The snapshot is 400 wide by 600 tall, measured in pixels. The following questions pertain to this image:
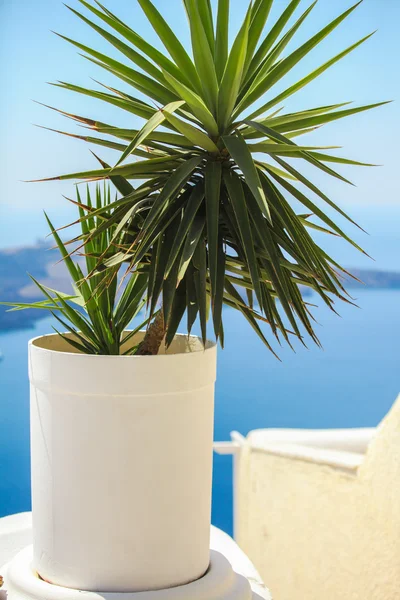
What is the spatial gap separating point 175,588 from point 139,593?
73 mm

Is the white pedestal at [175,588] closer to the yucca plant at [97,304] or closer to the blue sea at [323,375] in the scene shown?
the yucca plant at [97,304]

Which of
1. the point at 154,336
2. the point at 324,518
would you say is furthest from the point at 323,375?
the point at 154,336

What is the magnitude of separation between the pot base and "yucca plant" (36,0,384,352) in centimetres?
46

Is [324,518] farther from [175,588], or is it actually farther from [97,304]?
[97,304]

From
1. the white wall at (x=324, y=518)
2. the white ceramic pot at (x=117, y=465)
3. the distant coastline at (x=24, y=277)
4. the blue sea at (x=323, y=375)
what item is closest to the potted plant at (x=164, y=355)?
the white ceramic pot at (x=117, y=465)

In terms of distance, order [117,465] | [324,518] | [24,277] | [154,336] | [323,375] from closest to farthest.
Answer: [117,465] < [154,336] < [324,518] < [24,277] < [323,375]

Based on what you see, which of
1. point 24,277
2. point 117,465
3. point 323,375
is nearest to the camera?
point 117,465

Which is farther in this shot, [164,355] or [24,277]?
[24,277]

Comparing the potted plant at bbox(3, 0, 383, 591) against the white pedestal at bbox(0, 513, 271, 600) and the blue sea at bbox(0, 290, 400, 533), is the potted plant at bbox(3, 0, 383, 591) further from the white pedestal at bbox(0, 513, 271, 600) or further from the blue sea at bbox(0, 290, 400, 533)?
the blue sea at bbox(0, 290, 400, 533)

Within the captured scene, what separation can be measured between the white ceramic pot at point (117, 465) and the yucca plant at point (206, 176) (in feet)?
0.37

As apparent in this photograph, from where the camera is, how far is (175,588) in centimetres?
124

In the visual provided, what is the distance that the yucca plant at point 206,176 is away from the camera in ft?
3.79

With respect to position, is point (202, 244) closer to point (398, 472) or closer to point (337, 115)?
point (337, 115)

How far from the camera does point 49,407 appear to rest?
1.22 m
